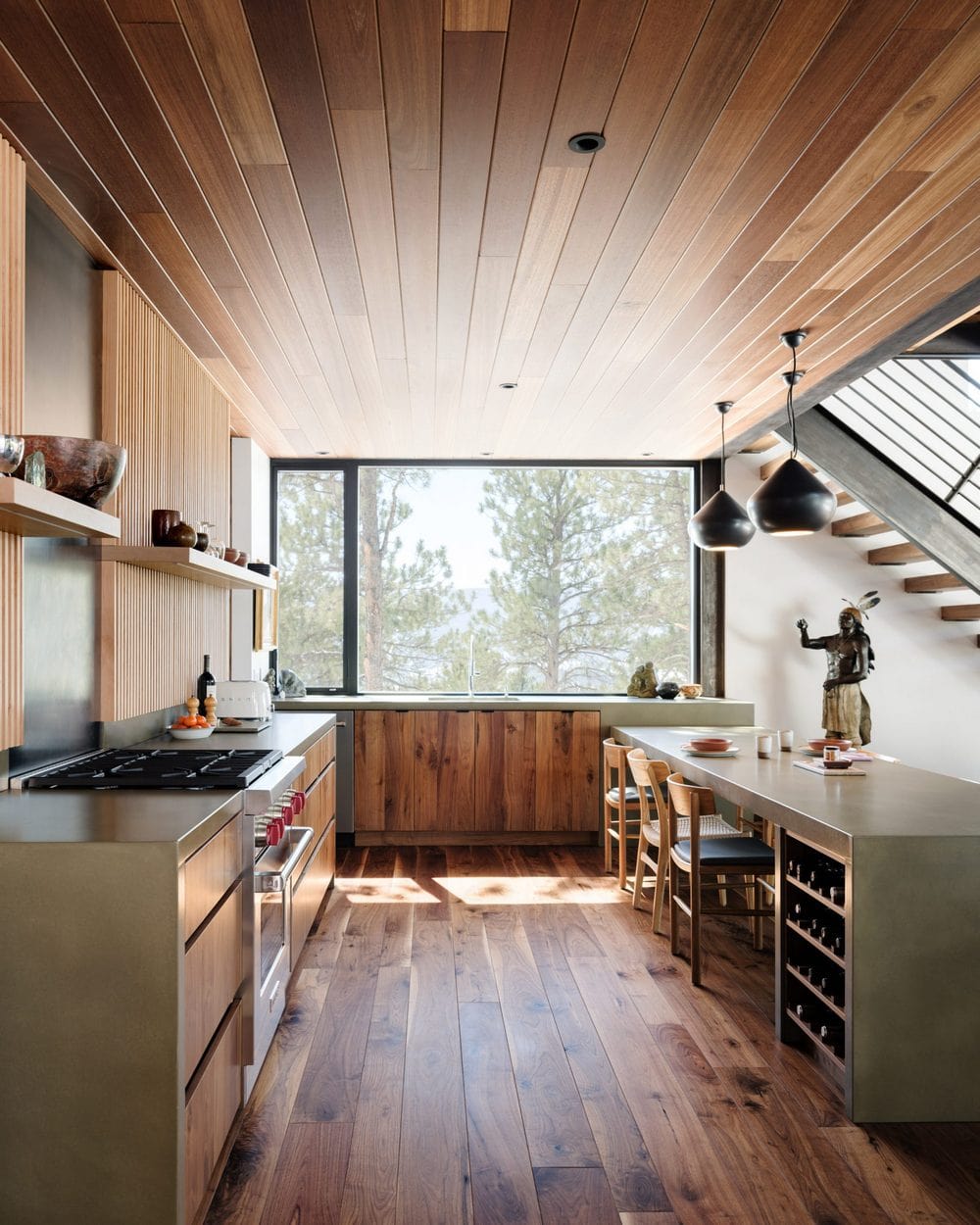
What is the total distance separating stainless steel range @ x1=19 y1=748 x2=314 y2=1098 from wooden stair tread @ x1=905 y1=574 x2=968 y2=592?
4.28 metres

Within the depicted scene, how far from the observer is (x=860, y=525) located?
19.2ft

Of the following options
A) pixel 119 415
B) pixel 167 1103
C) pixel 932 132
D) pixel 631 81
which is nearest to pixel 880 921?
pixel 167 1103

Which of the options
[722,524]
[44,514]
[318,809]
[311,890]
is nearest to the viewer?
[44,514]

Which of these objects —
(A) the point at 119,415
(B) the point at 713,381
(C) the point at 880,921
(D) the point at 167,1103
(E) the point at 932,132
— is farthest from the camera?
(B) the point at 713,381

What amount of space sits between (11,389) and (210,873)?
4.40 feet

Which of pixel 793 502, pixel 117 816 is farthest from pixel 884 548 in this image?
pixel 117 816

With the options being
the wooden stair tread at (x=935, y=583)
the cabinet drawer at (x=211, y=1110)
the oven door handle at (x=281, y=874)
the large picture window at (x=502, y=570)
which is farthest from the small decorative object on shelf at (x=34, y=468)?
the wooden stair tread at (x=935, y=583)

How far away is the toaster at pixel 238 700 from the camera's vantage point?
411 centimetres

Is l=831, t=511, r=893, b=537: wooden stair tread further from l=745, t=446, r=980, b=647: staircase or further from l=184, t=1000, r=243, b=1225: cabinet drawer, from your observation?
l=184, t=1000, r=243, b=1225: cabinet drawer

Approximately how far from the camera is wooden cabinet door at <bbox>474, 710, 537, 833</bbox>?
577 centimetres

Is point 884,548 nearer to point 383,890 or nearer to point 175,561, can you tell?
point 383,890

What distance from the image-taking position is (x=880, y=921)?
2504 millimetres

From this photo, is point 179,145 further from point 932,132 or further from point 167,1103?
point 167,1103

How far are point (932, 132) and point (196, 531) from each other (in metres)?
→ 2.67
